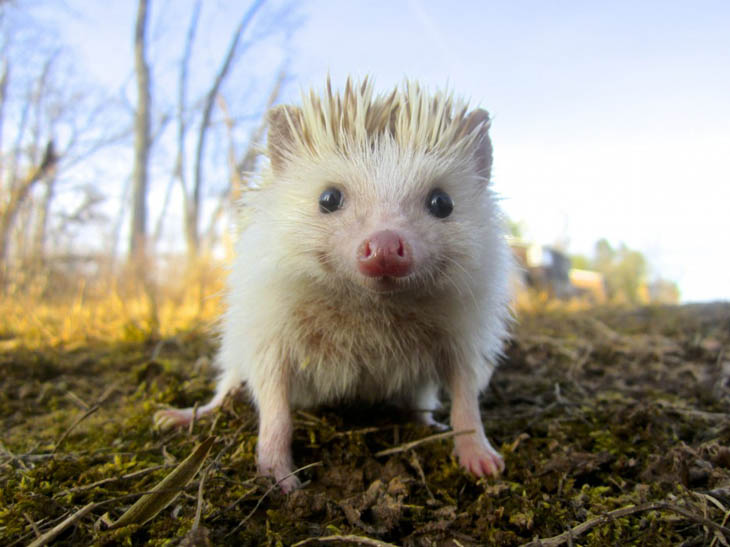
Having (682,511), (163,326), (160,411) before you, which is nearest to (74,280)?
(163,326)

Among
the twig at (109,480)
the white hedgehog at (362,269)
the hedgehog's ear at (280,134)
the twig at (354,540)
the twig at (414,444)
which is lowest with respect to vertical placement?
the twig at (354,540)

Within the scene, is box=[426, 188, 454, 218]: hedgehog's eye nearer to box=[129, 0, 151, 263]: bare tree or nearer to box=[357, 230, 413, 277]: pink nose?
box=[357, 230, 413, 277]: pink nose

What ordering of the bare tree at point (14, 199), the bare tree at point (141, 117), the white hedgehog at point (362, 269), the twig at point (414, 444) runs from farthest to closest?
the bare tree at point (141, 117), the bare tree at point (14, 199), the twig at point (414, 444), the white hedgehog at point (362, 269)

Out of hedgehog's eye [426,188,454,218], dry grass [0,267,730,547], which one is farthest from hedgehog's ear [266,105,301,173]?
dry grass [0,267,730,547]

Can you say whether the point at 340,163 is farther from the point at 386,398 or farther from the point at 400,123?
the point at 386,398

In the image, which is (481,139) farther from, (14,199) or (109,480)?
(14,199)

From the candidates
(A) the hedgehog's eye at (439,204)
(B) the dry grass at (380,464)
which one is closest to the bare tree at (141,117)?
(B) the dry grass at (380,464)

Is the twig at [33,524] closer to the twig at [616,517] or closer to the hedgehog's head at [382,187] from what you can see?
the hedgehog's head at [382,187]
